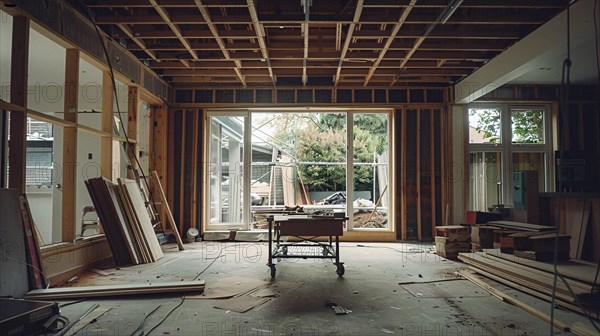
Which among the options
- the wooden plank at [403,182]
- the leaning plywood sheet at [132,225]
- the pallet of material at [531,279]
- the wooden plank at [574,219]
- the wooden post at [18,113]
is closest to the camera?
the pallet of material at [531,279]

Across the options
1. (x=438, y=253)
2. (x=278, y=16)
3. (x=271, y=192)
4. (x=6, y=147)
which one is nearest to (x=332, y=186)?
(x=271, y=192)

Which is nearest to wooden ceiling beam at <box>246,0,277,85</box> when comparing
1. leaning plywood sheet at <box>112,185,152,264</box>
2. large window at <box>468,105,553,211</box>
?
leaning plywood sheet at <box>112,185,152,264</box>

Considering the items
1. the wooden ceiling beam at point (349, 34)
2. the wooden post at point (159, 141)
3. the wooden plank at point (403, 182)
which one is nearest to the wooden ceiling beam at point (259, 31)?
the wooden ceiling beam at point (349, 34)

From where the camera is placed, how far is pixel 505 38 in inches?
221

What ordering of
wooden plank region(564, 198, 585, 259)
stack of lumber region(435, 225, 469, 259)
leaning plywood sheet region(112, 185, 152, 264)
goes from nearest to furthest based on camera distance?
1. wooden plank region(564, 198, 585, 259)
2. leaning plywood sheet region(112, 185, 152, 264)
3. stack of lumber region(435, 225, 469, 259)

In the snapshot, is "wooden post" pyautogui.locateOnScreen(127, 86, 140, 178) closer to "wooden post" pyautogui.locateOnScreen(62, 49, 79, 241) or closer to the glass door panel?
"wooden post" pyautogui.locateOnScreen(62, 49, 79, 241)

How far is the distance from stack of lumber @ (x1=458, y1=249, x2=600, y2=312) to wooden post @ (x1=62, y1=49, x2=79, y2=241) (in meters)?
5.34

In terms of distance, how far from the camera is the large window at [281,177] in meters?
8.30

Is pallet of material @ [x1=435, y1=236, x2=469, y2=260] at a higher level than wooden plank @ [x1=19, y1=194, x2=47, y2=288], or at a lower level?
lower

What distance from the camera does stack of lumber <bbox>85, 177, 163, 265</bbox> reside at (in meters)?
5.29

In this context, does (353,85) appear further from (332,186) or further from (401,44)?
(332,186)

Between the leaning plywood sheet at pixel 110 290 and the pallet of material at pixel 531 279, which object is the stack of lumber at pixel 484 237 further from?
the leaning plywood sheet at pixel 110 290

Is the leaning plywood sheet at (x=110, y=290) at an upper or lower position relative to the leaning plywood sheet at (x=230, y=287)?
upper

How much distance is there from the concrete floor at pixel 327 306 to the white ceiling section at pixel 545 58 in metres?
3.16
